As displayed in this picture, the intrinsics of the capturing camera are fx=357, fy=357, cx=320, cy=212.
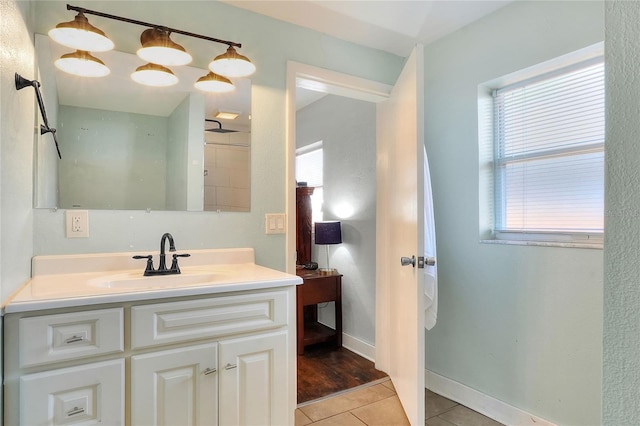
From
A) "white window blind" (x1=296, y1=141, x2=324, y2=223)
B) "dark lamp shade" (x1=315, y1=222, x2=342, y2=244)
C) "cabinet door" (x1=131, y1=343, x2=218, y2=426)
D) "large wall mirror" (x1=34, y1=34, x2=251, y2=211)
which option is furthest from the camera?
"white window blind" (x1=296, y1=141, x2=324, y2=223)

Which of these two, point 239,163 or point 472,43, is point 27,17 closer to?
point 239,163

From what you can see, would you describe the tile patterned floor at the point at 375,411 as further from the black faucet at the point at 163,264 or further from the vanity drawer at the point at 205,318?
the black faucet at the point at 163,264

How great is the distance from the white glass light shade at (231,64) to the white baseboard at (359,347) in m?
2.23

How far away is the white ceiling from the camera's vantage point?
197cm

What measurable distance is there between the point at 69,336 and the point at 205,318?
401mm

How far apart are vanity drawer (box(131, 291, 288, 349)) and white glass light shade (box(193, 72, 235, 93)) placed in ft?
3.79

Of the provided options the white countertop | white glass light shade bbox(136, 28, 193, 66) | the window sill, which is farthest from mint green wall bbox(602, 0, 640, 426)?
white glass light shade bbox(136, 28, 193, 66)

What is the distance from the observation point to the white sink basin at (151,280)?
1461 mm

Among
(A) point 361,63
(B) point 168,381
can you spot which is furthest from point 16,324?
(A) point 361,63

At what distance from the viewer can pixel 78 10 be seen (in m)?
1.53

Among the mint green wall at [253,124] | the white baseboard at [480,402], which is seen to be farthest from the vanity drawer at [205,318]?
the white baseboard at [480,402]

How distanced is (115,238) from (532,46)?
2.31 metres

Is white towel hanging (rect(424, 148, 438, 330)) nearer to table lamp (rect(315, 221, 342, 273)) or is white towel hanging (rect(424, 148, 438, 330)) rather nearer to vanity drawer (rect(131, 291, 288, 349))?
vanity drawer (rect(131, 291, 288, 349))

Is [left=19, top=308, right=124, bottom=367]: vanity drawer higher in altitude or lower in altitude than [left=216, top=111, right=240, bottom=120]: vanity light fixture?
lower
